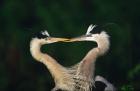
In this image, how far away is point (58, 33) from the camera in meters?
11.8

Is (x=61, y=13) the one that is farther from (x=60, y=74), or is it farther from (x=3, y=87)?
(x=60, y=74)

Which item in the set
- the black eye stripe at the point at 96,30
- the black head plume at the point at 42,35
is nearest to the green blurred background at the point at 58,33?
the black eye stripe at the point at 96,30

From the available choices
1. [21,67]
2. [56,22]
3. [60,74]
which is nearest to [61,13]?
[56,22]

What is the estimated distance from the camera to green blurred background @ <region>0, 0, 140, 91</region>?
11688mm

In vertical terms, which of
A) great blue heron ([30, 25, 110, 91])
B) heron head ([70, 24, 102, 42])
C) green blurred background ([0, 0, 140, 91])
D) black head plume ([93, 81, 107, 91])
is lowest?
black head plume ([93, 81, 107, 91])

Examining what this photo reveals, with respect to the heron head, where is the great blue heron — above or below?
below

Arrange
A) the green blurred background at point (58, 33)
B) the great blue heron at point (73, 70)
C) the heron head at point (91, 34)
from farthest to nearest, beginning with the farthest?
the green blurred background at point (58, 33), the heron head at point (91, 34), the great blue heron at point (73, 70)

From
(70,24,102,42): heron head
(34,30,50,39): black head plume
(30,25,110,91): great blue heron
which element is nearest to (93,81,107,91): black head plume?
(30,25,110,91): great blue heron

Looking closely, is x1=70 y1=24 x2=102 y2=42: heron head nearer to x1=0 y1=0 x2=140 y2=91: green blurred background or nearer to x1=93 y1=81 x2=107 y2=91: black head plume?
x1=93 y1=81 x2=107 y2=91: black head plume

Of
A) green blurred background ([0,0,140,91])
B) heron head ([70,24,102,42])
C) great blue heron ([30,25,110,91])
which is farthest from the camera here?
green blurred background ([0,0,140,91])

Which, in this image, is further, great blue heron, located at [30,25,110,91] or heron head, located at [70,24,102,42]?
heron head, located at [70,24,102,42]

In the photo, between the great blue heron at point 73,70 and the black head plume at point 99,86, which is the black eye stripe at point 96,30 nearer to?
the great blue heron at point 73,70

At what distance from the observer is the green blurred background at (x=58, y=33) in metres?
11.7

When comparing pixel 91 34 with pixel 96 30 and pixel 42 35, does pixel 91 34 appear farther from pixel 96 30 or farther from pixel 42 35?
pixel 42 35
